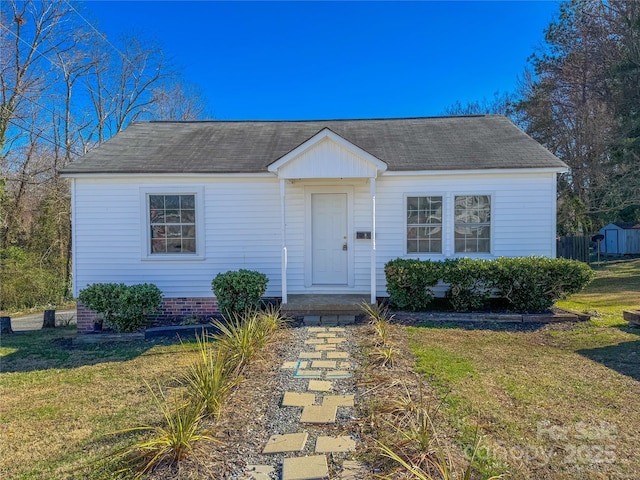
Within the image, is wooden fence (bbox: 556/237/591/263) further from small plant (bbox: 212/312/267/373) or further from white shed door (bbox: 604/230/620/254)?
small plant (bbox: 212/312/267/373)

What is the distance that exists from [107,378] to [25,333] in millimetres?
5825

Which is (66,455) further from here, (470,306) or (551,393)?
(470,306)

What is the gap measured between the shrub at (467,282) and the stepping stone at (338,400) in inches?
175

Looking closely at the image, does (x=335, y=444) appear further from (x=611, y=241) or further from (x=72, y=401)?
(x=611, y=241)

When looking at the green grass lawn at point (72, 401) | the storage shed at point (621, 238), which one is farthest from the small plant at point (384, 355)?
the storage shed at point (621, 238)

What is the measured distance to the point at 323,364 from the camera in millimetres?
5027

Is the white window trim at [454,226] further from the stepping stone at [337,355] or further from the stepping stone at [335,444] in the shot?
the stepping stone at [335,444]

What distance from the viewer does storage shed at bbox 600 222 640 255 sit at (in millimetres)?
24203

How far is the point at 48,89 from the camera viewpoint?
16.1m

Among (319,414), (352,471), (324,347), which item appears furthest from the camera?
(324,347)

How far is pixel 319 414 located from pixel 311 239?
18.2 feet

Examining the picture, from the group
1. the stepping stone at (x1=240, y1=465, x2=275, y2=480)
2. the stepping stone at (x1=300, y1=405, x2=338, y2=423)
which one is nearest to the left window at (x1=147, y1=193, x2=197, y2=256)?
the stepping stone at (x1=300, y1=405, x2=338, y2=423)

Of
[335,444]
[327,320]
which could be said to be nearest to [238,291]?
[327,320]

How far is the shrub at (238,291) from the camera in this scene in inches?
304
